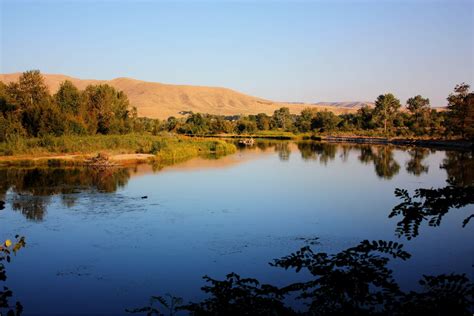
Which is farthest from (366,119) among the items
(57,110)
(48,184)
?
(48,184)

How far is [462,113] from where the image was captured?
4488 cm

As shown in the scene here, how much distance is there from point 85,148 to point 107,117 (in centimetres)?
863

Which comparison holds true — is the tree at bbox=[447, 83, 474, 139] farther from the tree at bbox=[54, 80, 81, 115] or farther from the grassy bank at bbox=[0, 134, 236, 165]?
the tree at bbox=[54, 80, 81, 115]

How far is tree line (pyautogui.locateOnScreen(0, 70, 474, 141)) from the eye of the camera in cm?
3312

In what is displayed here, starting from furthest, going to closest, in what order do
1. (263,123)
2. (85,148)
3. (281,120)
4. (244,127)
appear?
(281,120) → (263,123) → (244,127) → (85,148)

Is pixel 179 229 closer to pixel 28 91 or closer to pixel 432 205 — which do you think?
pixel 432 205

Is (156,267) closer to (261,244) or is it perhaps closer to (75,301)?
(75,301)

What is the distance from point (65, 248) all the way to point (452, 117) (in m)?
43.9

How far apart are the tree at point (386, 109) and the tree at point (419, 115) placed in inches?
111

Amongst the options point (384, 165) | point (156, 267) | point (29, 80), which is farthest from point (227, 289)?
point (29, 80)

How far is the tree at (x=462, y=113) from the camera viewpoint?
142 feet

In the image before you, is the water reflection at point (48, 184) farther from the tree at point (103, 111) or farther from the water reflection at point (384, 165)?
the tree at point (103, 111)

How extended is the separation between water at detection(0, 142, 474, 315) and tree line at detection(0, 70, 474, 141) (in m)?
10.2

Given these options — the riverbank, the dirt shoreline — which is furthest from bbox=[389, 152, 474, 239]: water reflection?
the riverbank
